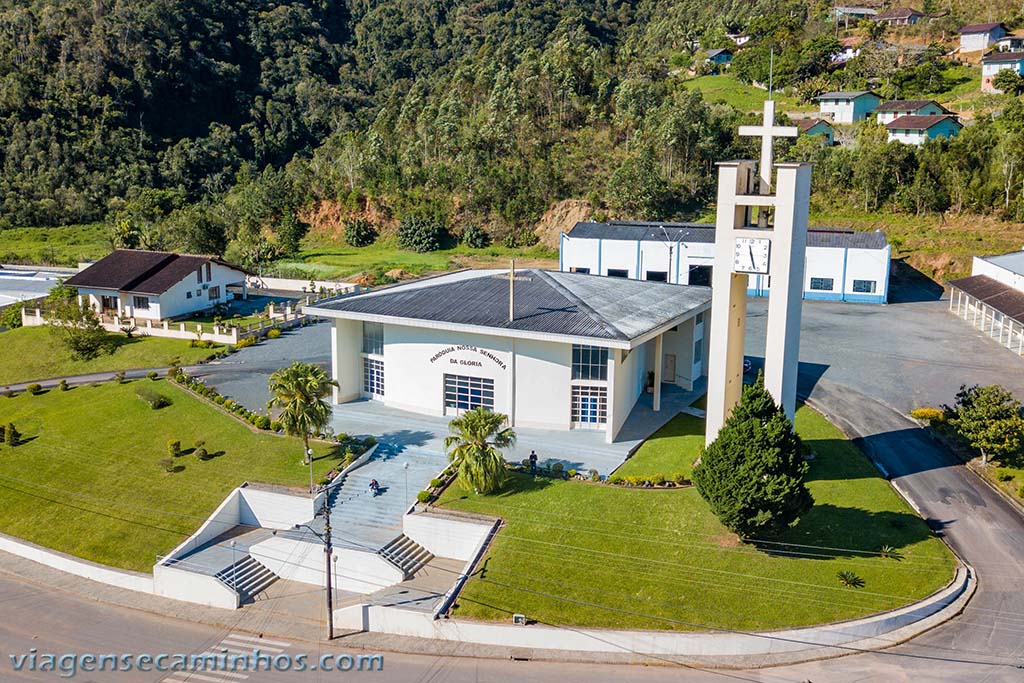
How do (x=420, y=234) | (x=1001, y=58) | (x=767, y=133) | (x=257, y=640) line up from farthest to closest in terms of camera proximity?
(x=1001, y=58), (x=420, y=234), (x=767, y=133), (x=257, y=640)

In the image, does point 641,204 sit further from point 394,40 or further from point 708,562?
point 394,40

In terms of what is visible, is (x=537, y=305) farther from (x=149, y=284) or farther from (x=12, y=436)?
(x=149, y=284)

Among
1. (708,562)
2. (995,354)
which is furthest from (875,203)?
(708,562)

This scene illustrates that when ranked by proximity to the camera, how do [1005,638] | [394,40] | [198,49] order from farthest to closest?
[394,40] < [198,49] < [1005,638]

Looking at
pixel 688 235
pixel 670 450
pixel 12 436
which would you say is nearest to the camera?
pixel 670 450

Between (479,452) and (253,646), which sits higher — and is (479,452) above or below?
above

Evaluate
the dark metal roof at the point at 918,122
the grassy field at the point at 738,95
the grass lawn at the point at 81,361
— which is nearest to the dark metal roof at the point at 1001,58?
the dark metal roof at the point at 918,122

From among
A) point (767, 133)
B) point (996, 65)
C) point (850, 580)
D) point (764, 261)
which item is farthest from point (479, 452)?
point (996, 65)
